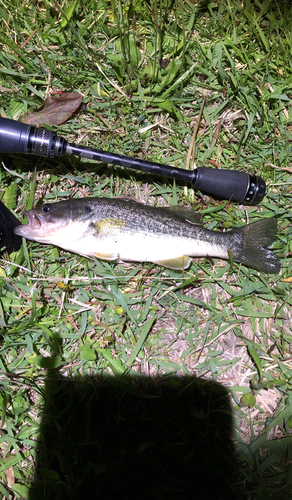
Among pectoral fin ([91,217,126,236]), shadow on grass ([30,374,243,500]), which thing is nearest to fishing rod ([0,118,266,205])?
pectoral fin ([91,217,126,236])

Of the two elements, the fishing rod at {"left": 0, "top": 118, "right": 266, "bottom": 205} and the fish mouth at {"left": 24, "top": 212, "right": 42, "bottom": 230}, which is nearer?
the fishing rod at {"left": 0, "top": 118, "right": 266, "bottom": 205}

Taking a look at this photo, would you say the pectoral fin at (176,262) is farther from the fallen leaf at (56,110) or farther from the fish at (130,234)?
the fallen leaf at (56,110)

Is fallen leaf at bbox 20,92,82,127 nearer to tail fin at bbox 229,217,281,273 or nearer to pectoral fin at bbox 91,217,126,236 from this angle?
pectoral fin at bbox 91,217,126,236

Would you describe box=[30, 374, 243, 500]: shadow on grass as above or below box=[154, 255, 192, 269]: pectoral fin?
below

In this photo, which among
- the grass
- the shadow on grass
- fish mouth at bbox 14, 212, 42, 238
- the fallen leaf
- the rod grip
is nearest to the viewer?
the shadow on grass

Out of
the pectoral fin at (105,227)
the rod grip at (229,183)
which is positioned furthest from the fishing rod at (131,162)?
the pectoral fin at (105,227)

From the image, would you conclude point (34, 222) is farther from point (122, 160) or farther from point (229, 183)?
point (229, 183)
